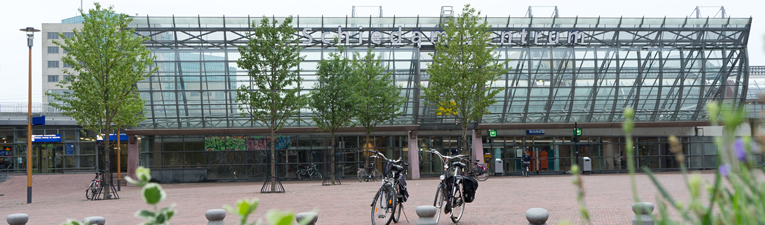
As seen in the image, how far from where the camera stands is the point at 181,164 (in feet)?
121

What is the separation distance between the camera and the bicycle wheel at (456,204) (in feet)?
36.6

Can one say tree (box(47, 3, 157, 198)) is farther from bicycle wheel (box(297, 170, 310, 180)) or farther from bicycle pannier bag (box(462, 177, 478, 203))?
bicycle pannier bag (box(462, 177, 478, 203))

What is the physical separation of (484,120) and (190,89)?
590 inches

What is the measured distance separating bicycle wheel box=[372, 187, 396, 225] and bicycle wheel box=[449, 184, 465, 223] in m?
0.92

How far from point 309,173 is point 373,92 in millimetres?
6040

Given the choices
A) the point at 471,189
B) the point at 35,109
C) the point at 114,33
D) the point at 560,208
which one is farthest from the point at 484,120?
→ the point at 35,109

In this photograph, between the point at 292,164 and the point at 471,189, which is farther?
the point at 292,164

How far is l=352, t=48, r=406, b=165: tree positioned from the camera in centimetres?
3362

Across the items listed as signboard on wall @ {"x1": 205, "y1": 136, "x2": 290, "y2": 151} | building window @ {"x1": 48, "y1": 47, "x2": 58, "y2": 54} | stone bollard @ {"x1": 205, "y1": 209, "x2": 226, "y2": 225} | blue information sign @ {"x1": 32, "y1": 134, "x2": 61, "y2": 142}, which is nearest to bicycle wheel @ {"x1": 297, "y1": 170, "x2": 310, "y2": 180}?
signboard on wall @ {"x1": 205, "y1": 136, "x2": 290, "y2": 151}

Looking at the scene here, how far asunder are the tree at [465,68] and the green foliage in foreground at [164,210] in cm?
3083

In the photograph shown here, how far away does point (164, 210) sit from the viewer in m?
1.69

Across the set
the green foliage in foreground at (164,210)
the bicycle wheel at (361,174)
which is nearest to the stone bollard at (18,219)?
the green foliage in foreground at (164,210)

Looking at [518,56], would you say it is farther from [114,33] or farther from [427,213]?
[427,213]

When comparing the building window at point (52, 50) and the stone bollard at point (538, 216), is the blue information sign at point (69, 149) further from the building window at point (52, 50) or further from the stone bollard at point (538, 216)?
the stone bollard at point (538, 216)
